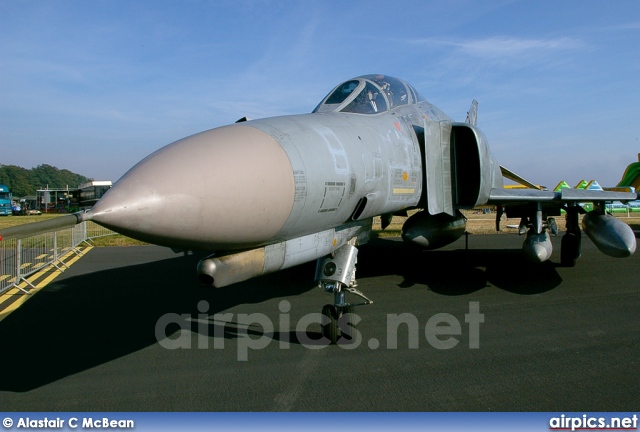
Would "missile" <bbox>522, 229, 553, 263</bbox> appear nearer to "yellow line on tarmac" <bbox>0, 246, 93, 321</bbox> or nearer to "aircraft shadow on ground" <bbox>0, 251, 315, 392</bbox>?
"aircraft shadow on ground" <bbox>0, 251, 315, 392</bbox>

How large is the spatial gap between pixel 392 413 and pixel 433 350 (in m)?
1.54

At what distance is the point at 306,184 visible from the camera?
136 inches

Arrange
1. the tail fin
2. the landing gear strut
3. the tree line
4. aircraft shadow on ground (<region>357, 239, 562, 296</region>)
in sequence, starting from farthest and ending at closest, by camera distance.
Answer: the tree line < the tail fin < the landing gear strut < aircraft shadow on ground (<region>357, 239, 562, 296</region>)

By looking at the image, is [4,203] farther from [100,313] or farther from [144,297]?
[100,313]

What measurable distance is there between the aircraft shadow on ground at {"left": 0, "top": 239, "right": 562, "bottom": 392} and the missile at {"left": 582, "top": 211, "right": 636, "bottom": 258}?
3.46 feet

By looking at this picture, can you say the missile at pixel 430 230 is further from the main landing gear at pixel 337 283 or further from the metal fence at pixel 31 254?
the metal fence at pixel 31 254

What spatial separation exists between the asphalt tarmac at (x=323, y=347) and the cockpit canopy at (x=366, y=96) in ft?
8.81

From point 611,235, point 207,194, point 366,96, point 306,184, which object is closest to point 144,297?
point 366,96

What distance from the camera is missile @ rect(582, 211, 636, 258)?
24.8ft

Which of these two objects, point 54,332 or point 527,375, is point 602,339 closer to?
point 527,375

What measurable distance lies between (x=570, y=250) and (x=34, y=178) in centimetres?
12746

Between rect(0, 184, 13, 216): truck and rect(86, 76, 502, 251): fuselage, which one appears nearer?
rect(86, 76, 502, 251): fuselage

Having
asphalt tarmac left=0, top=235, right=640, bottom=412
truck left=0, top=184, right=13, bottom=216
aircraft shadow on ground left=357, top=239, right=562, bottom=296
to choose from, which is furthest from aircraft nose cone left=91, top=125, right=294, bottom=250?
truck left=0, top=184, right=13, bottom=216

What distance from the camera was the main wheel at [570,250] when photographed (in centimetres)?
1012
